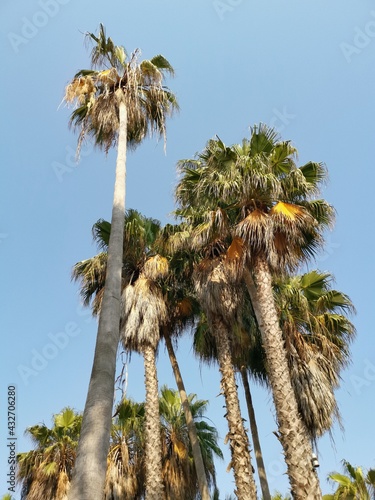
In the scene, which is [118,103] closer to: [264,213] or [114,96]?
[114,96]

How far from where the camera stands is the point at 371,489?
15.7 metres

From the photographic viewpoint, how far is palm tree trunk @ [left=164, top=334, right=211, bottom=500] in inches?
553

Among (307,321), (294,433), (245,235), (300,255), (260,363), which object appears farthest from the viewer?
(260,363)

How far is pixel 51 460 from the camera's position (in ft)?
54.9

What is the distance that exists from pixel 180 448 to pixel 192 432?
0.81 meters

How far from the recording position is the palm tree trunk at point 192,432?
1403cm

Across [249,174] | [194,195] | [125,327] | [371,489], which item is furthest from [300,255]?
[371,489]

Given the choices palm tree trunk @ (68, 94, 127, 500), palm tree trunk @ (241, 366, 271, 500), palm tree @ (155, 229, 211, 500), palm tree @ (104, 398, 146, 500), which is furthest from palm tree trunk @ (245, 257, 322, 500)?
palm tree @ (104, 398, 146, 500)

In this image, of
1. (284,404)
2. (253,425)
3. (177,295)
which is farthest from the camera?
(177,295)

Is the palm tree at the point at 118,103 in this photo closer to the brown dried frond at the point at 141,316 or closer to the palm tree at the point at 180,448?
the brown dried frond at the point at 141,316

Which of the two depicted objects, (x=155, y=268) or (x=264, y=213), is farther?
(x=155, y=268)

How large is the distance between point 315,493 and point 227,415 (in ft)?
12.3

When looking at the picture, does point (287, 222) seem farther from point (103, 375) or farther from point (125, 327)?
point (103, 375)

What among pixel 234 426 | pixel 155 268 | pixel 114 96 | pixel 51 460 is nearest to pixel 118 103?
pixel 114 96
